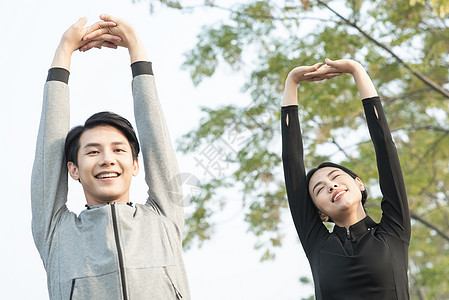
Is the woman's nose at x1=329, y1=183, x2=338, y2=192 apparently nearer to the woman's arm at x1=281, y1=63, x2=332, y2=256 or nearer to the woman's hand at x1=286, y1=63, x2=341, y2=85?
the woman's arm at x1=281, y1=63, x2=332, y2=256

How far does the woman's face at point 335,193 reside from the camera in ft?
8.43

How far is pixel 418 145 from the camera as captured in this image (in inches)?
334

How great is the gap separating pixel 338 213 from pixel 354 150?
15.2 ft

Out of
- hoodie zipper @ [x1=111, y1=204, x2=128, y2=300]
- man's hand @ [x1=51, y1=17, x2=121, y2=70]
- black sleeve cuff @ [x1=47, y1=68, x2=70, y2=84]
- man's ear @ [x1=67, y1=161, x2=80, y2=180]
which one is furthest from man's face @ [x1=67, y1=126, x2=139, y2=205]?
man's hand @ [x1=51, y1=17, x2=121, y2=70]

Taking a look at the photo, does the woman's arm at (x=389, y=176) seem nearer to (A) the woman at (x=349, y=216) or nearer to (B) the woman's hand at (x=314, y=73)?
(A) the woman at (x=349, y=216)

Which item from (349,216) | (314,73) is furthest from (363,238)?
(314,73)

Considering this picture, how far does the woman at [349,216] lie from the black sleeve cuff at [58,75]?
1.13 meters

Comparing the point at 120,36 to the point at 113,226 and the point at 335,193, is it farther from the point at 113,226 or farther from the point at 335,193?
the point at 335,193

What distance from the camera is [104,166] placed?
244 centimetres

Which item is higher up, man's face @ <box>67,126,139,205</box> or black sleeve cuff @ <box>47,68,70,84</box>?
black sleeve cuff @ <box>47,68,70,84</box>

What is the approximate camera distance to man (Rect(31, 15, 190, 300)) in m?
2.23

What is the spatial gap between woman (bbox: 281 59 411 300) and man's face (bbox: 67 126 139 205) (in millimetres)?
836

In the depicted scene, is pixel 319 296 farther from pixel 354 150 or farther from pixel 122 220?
pixel 354 150

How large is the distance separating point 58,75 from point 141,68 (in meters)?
0.40
